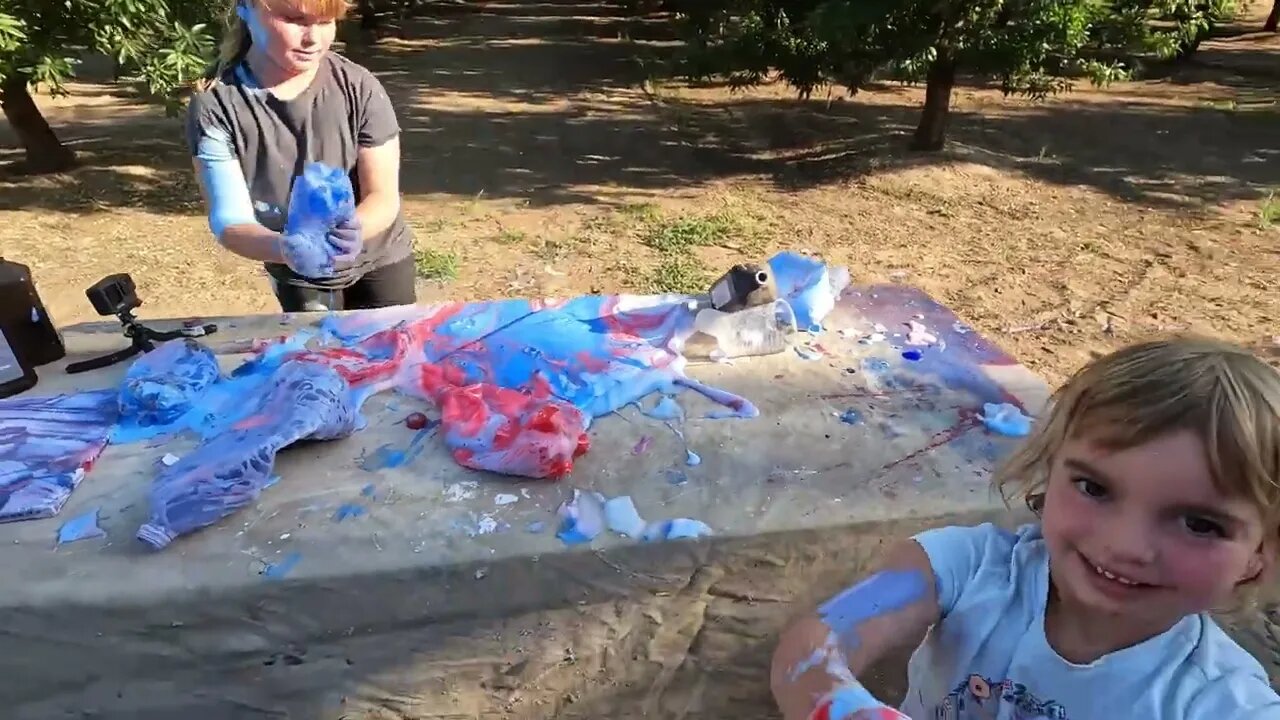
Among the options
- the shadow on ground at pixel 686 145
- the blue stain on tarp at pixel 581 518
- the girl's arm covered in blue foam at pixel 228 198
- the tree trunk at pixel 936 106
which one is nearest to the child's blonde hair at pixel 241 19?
the girl's arm covered in blue foam at pixel 228 198

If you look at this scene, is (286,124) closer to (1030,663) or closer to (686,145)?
(1030,663)

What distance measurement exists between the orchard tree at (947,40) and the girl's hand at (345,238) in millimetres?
3617

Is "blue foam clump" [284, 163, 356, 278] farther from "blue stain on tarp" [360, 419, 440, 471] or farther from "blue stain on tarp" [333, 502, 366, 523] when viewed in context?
"blue stain on tarp" [333, 502, 366, 523]

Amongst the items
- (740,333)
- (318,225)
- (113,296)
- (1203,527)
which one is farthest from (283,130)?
(1203,527)

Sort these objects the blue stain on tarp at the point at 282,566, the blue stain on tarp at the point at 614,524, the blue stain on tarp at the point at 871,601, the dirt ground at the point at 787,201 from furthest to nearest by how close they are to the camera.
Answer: the dirt ground at the point at 787,201, the blue stain on tarp at the point at 614,524, the blue stain on tarp at the point at 282,566, the blue stain on tarp at the point at 871,601

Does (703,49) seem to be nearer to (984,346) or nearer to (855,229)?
(855,229)

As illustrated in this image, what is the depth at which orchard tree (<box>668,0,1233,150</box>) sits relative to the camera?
16.4 feet

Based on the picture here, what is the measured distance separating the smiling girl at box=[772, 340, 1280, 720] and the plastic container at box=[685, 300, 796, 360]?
A: 1046 millimetres

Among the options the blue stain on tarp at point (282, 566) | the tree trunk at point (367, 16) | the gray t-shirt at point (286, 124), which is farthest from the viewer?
the tree trunk at point (367, 16)

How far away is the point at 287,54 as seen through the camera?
2.07 meters

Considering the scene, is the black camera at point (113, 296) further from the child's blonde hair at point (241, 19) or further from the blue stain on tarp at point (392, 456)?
the blue stain on tarp at point (392, 456)

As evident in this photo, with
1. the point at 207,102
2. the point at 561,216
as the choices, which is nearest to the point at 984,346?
the point at 207,102

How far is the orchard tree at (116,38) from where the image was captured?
15.0ft

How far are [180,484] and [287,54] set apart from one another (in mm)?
968
